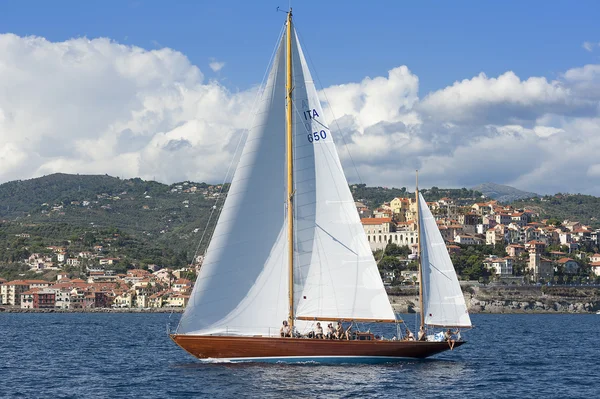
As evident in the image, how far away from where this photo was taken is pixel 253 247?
117 feet

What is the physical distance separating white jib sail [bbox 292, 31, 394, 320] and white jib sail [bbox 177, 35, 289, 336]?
67 centimetres

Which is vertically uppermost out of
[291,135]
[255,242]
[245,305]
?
[291,135]

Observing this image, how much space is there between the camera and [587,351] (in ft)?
184

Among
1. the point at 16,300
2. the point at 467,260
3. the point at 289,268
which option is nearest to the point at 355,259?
the point at 289,268

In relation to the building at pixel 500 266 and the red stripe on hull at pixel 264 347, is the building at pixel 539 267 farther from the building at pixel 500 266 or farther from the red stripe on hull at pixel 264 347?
the red stripe on hull at pixel 264 347

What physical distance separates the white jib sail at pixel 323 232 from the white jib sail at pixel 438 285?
678 centimetres

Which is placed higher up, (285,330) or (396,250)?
(396,250)

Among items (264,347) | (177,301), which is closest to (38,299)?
(177,301)

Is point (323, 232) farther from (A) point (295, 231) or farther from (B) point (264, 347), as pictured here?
(B) point (264, 347)

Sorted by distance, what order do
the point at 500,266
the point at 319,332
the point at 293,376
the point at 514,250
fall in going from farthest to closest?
the point at 514,250 < the point at 500,266 < the point at 319,332 < the point at 293,376

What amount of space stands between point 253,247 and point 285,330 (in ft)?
11.6

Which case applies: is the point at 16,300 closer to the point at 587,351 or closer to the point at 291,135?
the point at 587,351

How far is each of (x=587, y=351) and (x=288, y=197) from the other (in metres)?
28.9

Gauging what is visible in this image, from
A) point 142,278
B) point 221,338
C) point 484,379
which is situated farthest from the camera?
point 142,278
